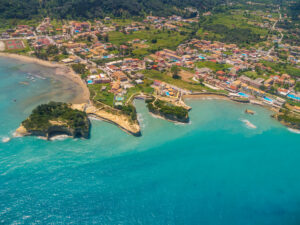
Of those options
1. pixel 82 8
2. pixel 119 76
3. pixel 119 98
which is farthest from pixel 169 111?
pixel 82 8

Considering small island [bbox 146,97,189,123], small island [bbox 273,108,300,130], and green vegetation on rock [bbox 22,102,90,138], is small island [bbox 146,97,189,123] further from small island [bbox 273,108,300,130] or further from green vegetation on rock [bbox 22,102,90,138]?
small island [bbox 273,108,300,130]

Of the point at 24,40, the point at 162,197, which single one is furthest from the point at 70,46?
the point at 162,197

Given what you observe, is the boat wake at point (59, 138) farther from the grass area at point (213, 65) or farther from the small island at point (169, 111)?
the grass area at point (213, 65)

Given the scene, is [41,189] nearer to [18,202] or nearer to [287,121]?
[18,202]

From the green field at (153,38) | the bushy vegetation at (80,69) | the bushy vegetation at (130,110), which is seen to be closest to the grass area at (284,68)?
the green field at (153,38)

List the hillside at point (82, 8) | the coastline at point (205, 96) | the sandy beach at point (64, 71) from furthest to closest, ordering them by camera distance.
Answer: the hillside at point (82, 8) → the coastline at point (205, 96) → the sandy beach at point (64, 71)

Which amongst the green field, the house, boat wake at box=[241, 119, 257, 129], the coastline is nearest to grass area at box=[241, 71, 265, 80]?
the coastline
